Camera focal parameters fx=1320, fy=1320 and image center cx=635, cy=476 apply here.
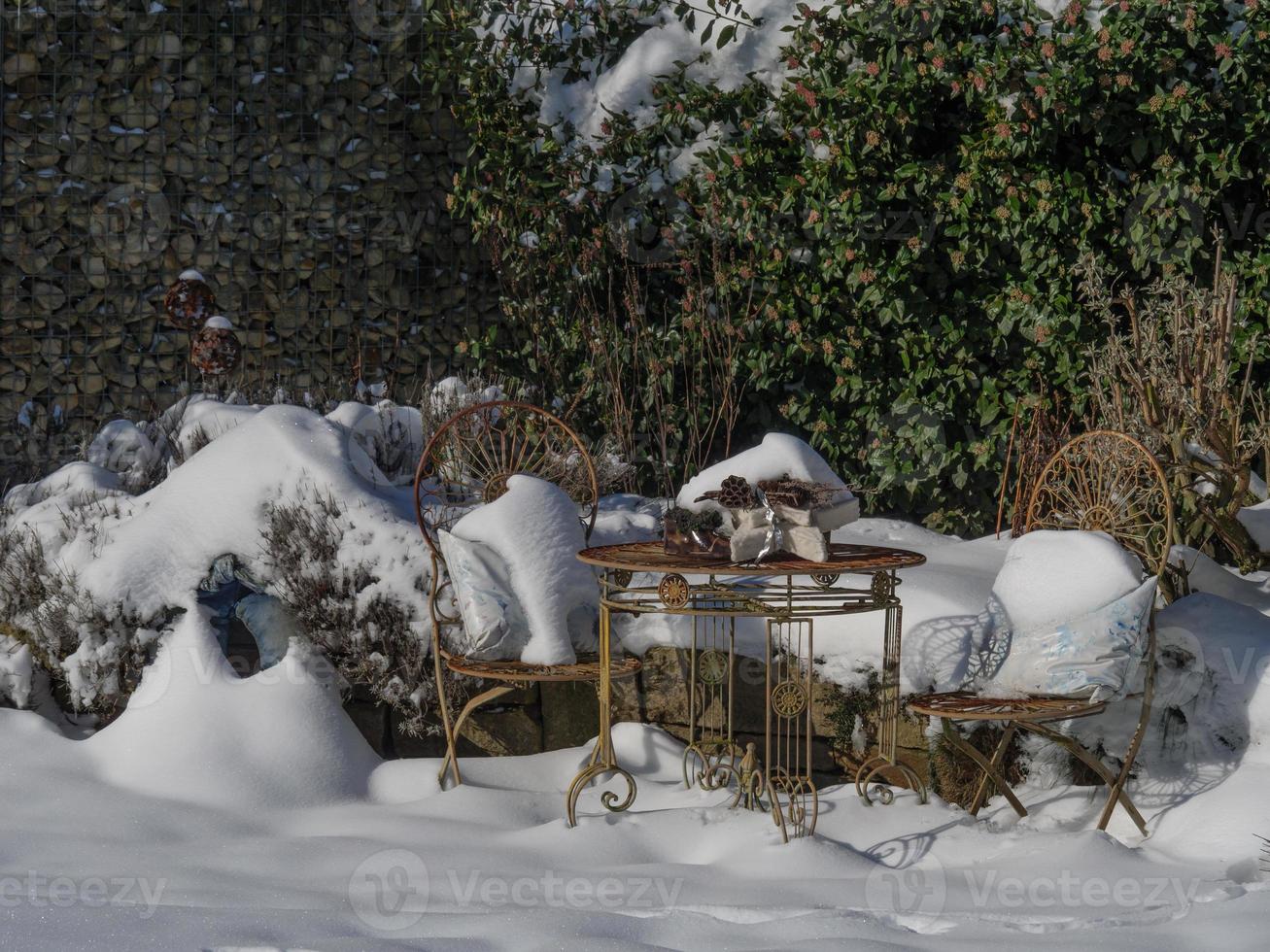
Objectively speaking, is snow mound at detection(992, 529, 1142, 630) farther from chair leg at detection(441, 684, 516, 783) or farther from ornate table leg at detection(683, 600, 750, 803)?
chair leg at detection(441, 684, 516, 783)

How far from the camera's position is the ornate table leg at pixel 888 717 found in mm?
3104

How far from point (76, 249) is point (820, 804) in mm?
4732

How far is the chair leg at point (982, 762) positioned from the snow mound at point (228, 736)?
1.55m

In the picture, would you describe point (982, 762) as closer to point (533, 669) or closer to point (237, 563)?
point (533, 669)

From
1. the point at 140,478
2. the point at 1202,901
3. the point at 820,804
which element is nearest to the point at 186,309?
the point at 140,478

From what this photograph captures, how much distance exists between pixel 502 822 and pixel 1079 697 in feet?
4.67

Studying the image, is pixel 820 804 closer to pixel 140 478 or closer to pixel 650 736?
pixel 650 736

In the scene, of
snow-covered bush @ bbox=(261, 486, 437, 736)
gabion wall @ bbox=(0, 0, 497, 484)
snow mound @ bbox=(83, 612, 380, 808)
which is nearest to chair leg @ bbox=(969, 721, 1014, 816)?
snow-covered bush @ bbox=(261, 486, 437, 736)

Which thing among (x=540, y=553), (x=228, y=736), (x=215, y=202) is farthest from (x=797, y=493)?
(x=215, y=202)

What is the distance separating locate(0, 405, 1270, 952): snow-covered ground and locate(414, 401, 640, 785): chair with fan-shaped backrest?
0.12 m

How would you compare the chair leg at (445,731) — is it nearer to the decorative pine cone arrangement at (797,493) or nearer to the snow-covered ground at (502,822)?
the snow-covered ground at (502,822)

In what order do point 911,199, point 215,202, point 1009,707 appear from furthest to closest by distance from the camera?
point 215,202 → point 911,199 → point 1009,707

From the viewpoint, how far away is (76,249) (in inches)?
249

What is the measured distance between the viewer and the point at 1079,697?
300 centimetres
